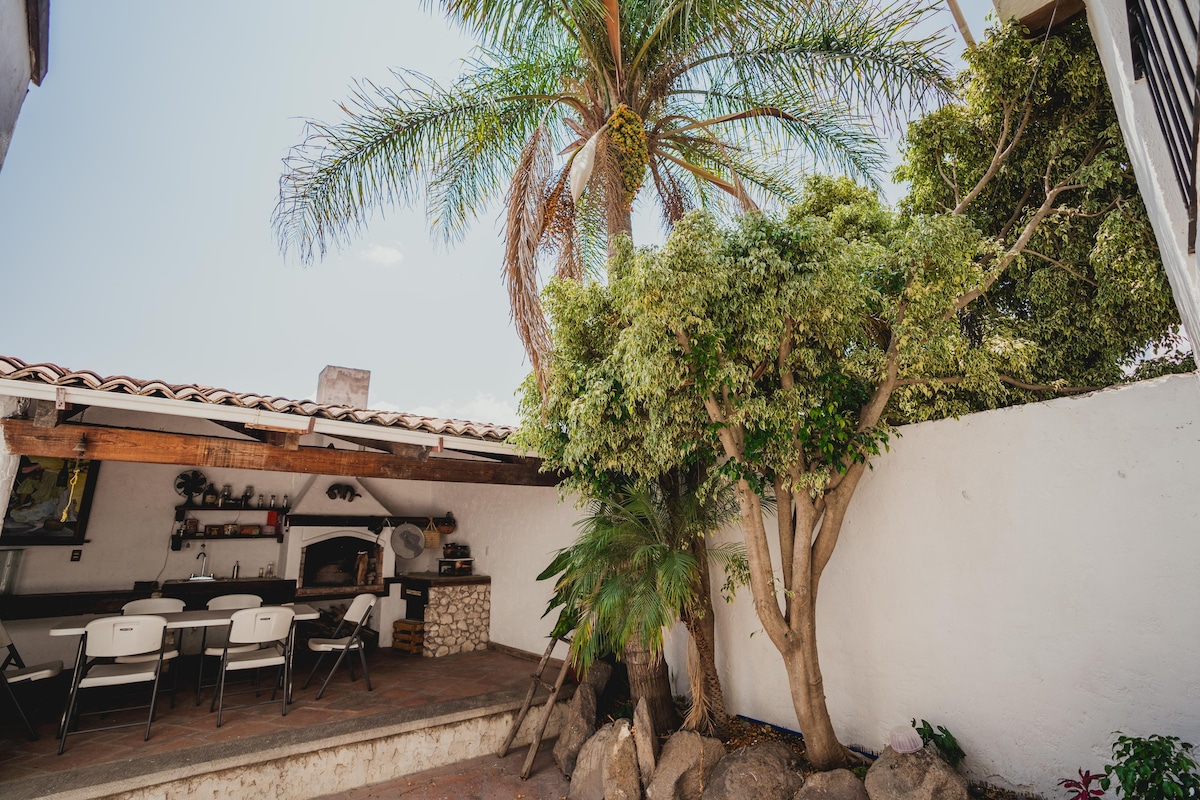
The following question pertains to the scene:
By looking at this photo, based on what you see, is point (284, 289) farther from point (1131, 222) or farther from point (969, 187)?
point (1131, 222)

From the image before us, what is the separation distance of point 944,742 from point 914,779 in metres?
0.62

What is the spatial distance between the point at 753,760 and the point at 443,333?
68.7ft

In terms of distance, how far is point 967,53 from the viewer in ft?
16.1

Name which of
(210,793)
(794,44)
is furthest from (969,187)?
(210,793)

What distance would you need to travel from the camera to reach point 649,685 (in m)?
5.05

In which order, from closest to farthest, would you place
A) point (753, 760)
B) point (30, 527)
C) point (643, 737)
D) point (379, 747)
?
1. point (753, 760)
2. point (643, 737)
3. point (379, 747)
4. point (30, 527)

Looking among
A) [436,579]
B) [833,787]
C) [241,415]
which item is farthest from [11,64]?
[833,787]

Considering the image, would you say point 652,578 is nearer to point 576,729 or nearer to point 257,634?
point 576,729

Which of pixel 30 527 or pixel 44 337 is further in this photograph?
pixel 44 337

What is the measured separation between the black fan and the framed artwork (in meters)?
0.86

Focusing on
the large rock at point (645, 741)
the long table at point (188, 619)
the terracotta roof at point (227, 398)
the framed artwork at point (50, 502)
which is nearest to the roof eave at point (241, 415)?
the terracotta roof at point (227, 398)

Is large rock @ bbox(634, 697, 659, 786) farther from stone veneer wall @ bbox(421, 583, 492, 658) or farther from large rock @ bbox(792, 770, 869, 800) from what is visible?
stone veneer wall @ bbox(421, 583, 492, 658)

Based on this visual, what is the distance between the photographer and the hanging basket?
29.3ft

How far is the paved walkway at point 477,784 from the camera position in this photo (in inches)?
177
